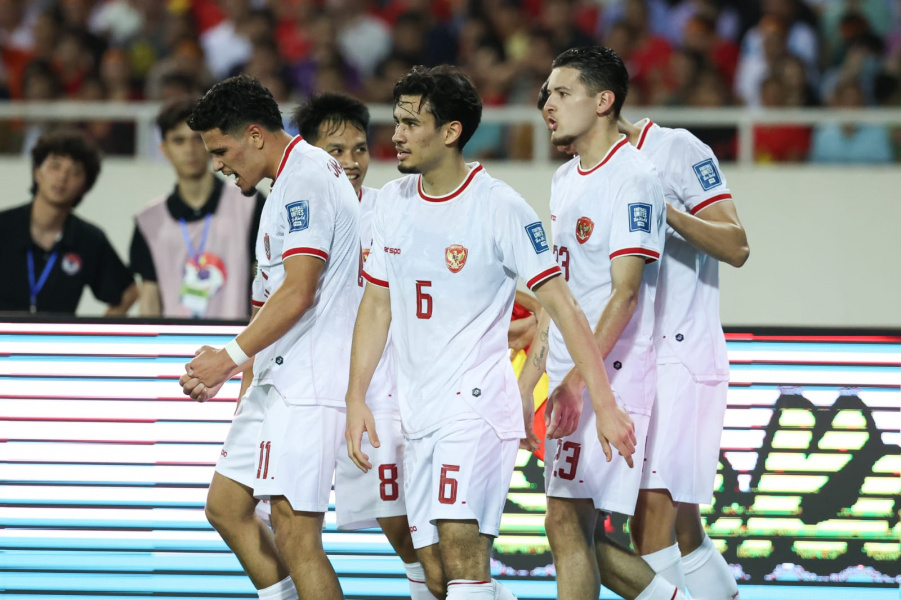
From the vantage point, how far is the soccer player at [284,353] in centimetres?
418

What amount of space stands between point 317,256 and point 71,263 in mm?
2932

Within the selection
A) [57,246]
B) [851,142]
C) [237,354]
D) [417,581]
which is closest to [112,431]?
[237,354]

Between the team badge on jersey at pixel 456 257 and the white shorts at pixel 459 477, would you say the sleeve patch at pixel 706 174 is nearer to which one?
the team badge on jersey at pixel 456 257

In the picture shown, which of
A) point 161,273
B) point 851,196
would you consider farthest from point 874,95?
point 161,273

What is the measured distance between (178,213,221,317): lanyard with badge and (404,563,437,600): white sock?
265cm

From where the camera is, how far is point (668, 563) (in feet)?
14.6

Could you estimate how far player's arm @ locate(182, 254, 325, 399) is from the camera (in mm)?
4109

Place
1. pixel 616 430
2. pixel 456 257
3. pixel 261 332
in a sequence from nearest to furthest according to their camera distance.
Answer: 1. pixel 616 430
2. pixel 456 257
3. pixel 261 332

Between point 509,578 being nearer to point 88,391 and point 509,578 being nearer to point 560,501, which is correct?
point 560,501

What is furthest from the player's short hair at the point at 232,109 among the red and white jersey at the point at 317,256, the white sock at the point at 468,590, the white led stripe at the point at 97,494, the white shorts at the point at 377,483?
the white sock at the point at 468,590

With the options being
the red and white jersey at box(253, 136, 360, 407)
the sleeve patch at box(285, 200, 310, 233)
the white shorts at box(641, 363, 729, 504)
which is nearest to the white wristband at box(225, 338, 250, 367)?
the red and white jersey at box(253, 136, 360, 407)

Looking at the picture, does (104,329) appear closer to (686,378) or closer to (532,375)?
(532,375)

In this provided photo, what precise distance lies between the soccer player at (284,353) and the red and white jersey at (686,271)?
118 centimetres

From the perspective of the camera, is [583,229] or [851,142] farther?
[851,142]
